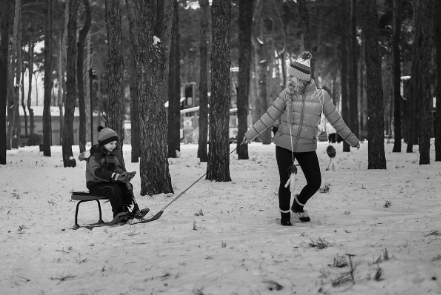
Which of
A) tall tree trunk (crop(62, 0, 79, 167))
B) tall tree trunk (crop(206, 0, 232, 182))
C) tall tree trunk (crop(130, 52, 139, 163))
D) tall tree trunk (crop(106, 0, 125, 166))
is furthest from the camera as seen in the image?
tall tree trunk (crop(130, 52, 139, 163))

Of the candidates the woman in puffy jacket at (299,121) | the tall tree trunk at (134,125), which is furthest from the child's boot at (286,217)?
the tall tree trunk at (134,125)

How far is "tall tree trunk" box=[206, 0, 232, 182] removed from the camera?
42.7 ft

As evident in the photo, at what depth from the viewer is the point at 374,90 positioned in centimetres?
1559

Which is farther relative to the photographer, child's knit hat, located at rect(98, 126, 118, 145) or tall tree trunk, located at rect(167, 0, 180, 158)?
tall tree trunk, located at rect(167, 0, 180, 158)

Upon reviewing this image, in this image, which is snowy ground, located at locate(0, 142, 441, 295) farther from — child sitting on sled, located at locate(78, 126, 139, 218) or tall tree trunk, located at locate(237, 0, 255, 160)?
tall tree trunk, located at locate(237, 0, 255, 160)

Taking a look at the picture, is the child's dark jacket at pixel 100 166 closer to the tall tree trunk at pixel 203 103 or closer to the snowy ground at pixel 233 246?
the snowy ground at pixel 233 246

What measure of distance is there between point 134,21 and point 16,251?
18.0ft

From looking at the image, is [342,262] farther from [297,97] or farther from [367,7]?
[367,7]

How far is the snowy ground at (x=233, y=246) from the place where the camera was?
4762 mm

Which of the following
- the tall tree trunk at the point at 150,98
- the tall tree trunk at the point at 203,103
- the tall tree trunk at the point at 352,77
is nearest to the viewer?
the tall tree trunk at the point at 150,98

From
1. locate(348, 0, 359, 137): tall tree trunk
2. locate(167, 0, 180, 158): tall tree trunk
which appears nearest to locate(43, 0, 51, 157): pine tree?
locate(167, 0, 180, 158): tall tree trunk

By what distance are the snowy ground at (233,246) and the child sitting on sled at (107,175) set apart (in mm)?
487

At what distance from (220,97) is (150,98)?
8.80ft

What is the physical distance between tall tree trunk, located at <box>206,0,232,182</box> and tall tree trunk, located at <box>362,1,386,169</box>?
4.27m
